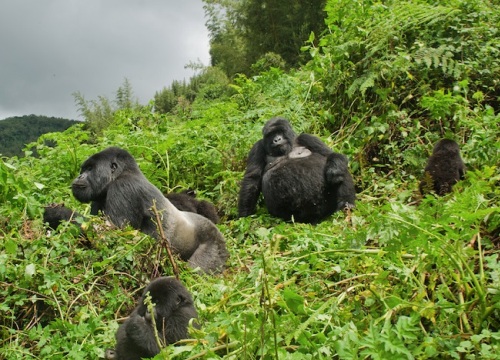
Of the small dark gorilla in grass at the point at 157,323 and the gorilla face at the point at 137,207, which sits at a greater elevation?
the gorilla face at the point at 137,207

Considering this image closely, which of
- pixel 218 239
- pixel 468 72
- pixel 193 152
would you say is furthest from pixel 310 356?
pixel 468 72

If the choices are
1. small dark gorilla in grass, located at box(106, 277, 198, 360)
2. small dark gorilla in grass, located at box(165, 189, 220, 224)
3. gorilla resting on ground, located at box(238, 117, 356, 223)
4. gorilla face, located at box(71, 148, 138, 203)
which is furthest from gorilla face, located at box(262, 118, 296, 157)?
small dark gorilla in grass, located at box(106, 277, 198, 360)

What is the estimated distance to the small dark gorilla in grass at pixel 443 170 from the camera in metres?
4.66

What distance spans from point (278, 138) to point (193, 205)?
1051 mm

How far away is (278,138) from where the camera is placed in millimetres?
5559

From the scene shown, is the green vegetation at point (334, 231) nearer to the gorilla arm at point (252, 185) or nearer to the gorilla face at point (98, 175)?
the gorilla arm at point (252, 185)

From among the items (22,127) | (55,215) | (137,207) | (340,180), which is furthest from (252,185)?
(22,127)

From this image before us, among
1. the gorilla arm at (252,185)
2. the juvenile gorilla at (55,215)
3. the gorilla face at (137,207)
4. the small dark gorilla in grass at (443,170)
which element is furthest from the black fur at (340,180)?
the juvenile gorilla at (55,215)

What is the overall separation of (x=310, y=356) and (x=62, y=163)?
4.52 metres

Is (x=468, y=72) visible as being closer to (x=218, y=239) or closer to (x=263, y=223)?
(x=263, y=223)

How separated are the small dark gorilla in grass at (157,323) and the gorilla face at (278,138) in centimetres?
265

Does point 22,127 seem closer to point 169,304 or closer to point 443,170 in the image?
point 443,170

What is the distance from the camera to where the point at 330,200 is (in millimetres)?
5246

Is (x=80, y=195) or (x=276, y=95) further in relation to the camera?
(x=276, y=95)
